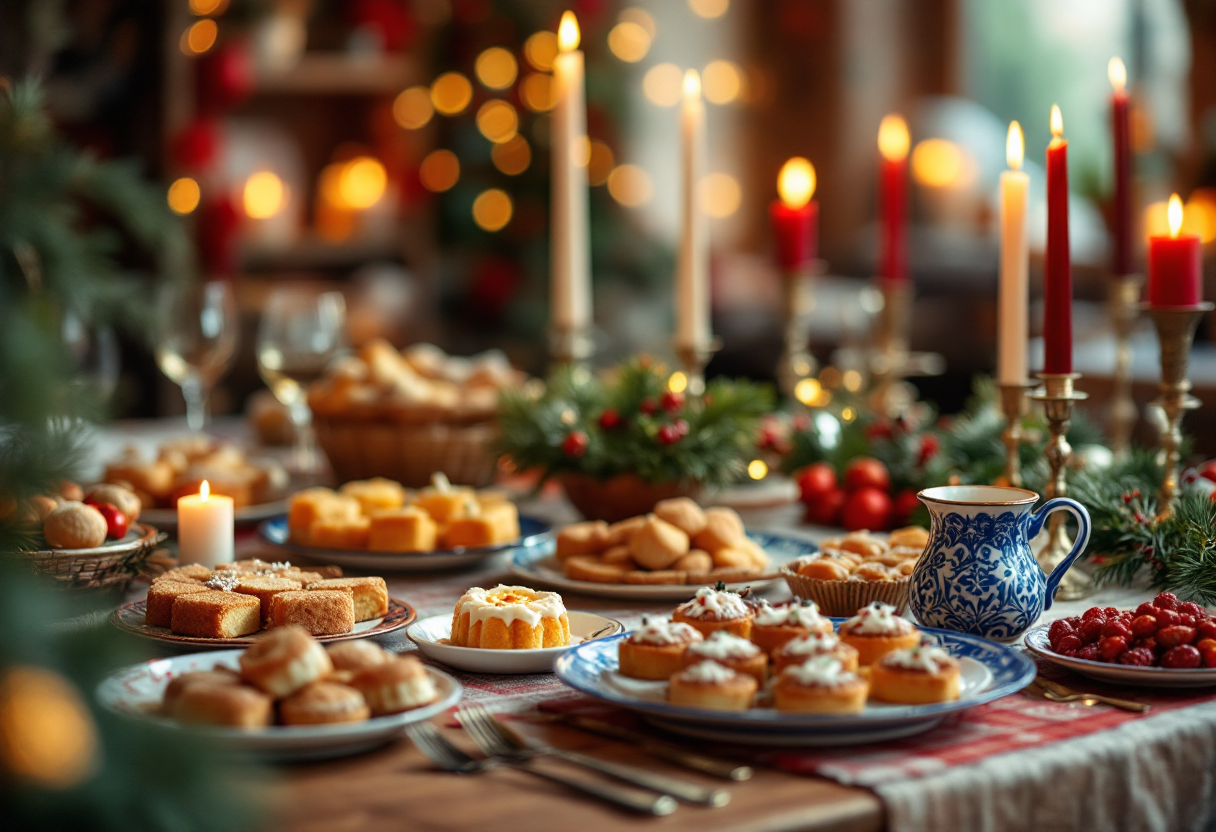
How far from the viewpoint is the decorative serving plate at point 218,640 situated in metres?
1.08

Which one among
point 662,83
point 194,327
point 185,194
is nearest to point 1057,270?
point 194,327

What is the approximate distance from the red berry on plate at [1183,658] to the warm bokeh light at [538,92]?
4301mm

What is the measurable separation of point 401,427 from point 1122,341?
1044mm

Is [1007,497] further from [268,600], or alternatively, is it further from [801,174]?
[801,174]

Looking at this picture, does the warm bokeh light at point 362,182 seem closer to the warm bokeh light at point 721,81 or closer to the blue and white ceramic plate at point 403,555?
the warm bokeh light at point 721,81

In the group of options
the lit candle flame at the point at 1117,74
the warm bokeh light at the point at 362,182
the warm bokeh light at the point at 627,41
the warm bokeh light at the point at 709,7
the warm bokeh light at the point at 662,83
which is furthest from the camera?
the warm bokeh light at the point at 709,7

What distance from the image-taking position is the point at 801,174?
2027 mm

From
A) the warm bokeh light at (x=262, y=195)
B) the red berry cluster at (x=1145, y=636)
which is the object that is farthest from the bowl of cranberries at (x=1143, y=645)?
the warm bokeh light at (x=262, y=195)

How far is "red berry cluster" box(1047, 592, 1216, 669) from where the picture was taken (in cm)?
103

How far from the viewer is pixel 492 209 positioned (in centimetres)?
504

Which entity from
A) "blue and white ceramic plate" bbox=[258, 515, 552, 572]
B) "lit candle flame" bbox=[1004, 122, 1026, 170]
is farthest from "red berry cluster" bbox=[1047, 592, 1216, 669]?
"blue and white ceramic plate" bbox=[258, 515, 552, 572]

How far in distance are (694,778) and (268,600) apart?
463 mm

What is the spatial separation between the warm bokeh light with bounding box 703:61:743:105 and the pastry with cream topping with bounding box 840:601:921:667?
5.29 m

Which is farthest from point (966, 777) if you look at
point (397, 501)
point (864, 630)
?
point (397, 501)
